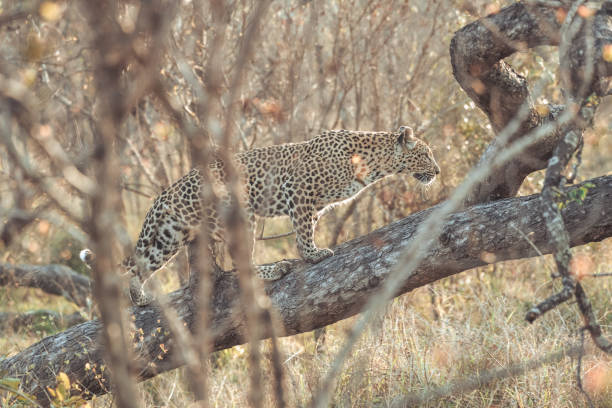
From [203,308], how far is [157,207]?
3829mm

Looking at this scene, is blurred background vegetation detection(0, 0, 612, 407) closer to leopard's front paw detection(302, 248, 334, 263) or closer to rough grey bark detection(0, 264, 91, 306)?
rough grey bark detection(0, 264, 91, 306)

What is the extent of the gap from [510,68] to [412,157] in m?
1.47

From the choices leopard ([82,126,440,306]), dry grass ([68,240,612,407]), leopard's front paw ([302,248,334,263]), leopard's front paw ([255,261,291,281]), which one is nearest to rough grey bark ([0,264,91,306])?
dry grass ([68,240,612,407])

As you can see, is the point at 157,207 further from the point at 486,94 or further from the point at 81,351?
the point at 486,94

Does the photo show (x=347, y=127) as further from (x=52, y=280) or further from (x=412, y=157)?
(x=52, y=280)

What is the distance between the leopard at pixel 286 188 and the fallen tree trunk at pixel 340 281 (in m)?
0.37

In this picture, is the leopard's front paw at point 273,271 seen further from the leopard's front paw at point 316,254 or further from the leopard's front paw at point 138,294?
the leopard's front paw at point 138,294

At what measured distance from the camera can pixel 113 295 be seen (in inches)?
66.6

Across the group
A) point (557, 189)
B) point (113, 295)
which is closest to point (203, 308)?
point (113, 295)

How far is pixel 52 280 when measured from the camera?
7.87 m

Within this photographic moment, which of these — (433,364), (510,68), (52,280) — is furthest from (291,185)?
(52,280)

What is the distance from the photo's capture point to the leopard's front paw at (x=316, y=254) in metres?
5.02

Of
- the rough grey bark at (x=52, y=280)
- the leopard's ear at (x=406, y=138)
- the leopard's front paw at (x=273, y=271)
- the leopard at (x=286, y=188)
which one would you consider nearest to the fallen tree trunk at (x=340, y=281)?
the leopard's front paw at (x=273, y=271)

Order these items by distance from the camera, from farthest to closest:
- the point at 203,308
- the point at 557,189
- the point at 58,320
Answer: the point at 58,320, the point at 557,189, the point at 203,308
